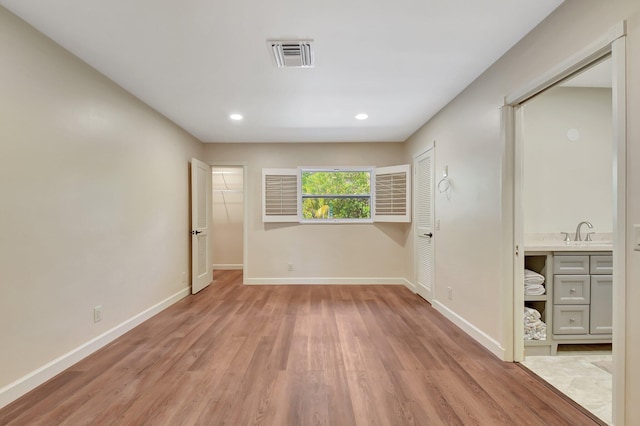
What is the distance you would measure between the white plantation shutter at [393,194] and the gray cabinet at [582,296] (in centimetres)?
228

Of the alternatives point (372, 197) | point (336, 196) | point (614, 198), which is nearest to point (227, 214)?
point (336, 196)

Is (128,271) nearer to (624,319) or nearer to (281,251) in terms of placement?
(281,251)

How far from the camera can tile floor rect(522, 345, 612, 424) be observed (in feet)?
6.03

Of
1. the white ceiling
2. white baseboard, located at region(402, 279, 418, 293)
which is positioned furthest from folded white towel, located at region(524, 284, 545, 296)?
white baseboard, located at region(402, 279, 418, 293)

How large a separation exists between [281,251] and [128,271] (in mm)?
2409

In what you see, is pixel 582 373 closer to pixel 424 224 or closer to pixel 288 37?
pixel 424 224

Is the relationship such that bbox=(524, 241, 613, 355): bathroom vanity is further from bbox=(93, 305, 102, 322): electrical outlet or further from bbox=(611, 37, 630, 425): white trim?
bbox=(93, 305, 102, 322): electrical outlet

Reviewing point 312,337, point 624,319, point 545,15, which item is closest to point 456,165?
point 545,15

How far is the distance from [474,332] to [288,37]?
118 inches

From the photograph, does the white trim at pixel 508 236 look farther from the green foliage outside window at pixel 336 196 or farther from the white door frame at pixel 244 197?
the white door frame at pixel 244 197

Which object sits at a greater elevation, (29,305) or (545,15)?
(545,15)

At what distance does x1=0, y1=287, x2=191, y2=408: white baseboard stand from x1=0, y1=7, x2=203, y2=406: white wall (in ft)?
0.08

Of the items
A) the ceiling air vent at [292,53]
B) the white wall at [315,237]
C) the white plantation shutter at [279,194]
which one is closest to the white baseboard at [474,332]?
the white wall at [315,237]

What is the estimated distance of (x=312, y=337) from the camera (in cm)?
278
